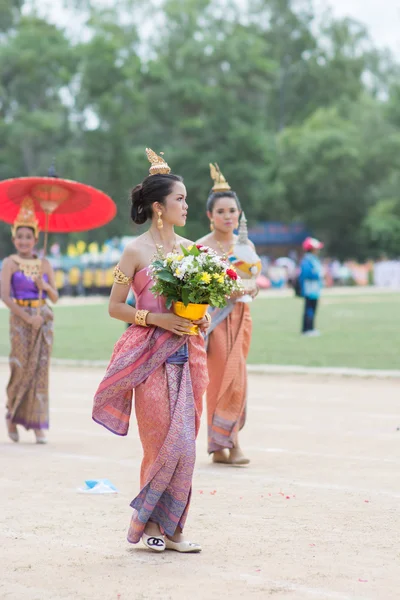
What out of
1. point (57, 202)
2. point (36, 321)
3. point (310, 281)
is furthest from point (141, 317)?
point (310, 281)

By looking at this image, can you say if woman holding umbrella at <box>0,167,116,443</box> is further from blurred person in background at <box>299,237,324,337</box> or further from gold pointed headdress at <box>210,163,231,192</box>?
blurred person in background at <box>299,237,324,337</box>

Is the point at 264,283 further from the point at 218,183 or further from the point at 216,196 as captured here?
the point at 216,196

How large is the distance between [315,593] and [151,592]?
68 centimetres

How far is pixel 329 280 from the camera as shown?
187ft

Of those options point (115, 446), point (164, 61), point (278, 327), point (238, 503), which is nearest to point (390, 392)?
point (115, 446)

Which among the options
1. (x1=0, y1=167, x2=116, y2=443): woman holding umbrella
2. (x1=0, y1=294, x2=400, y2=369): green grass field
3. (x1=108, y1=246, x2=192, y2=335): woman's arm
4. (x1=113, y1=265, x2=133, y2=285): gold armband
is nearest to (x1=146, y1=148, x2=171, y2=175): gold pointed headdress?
(x1=108, y1=246, x2=192, y2=335): woman's arm

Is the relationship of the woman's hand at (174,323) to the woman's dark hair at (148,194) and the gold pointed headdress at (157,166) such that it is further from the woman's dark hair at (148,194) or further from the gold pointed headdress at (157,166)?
the gold pointed headdress at (157,166)

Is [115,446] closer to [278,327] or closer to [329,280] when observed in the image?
[278,327]

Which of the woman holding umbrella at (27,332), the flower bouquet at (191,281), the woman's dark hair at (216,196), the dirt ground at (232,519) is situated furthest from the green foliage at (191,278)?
the woman holding umbrella at (27,332)

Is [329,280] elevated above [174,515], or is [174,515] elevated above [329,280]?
[329,280]

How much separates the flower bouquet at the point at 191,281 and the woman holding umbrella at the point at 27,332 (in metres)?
4.02

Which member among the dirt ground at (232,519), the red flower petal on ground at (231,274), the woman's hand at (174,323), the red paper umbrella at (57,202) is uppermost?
the red paper umbrella at (57,202)

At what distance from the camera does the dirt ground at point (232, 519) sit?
4.67m

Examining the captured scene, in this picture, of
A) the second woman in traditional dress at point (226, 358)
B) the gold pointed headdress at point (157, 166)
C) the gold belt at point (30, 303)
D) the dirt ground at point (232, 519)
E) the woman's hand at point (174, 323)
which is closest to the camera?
the dirt ground at point (232, 519)
